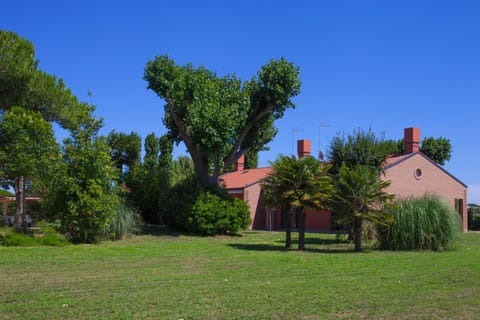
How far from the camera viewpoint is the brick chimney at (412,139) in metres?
36.1

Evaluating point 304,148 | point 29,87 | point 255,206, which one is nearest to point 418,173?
point 304,148

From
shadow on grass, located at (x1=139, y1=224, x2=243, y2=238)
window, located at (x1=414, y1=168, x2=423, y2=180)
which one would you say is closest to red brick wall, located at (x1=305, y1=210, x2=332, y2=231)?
window, located at (x1=414, y1=168, x2=423, y2=180)

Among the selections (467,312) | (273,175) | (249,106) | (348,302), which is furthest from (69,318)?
(249,106)

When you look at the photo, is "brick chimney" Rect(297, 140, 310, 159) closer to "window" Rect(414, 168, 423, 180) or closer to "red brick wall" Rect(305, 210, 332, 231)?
"red brick wall" Rect(305, 210, 332, 231)

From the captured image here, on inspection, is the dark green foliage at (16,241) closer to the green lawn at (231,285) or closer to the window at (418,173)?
the green lawn at (231,285)

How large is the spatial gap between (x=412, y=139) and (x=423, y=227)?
20217 millimetres

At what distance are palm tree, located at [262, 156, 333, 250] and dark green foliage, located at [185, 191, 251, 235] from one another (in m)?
6.78

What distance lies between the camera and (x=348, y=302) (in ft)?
26.9

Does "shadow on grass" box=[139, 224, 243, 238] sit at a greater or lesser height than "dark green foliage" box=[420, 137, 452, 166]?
lesser

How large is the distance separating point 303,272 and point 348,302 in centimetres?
339

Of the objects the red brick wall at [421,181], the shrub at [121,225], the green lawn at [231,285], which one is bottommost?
the green lawn at [231,285]

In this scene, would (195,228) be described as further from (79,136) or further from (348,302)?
(348,302)

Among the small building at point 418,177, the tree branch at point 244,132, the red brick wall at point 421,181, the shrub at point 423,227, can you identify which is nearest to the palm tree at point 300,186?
the shrub at point 423,227

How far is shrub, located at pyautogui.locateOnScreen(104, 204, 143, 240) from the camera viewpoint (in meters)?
20.0
